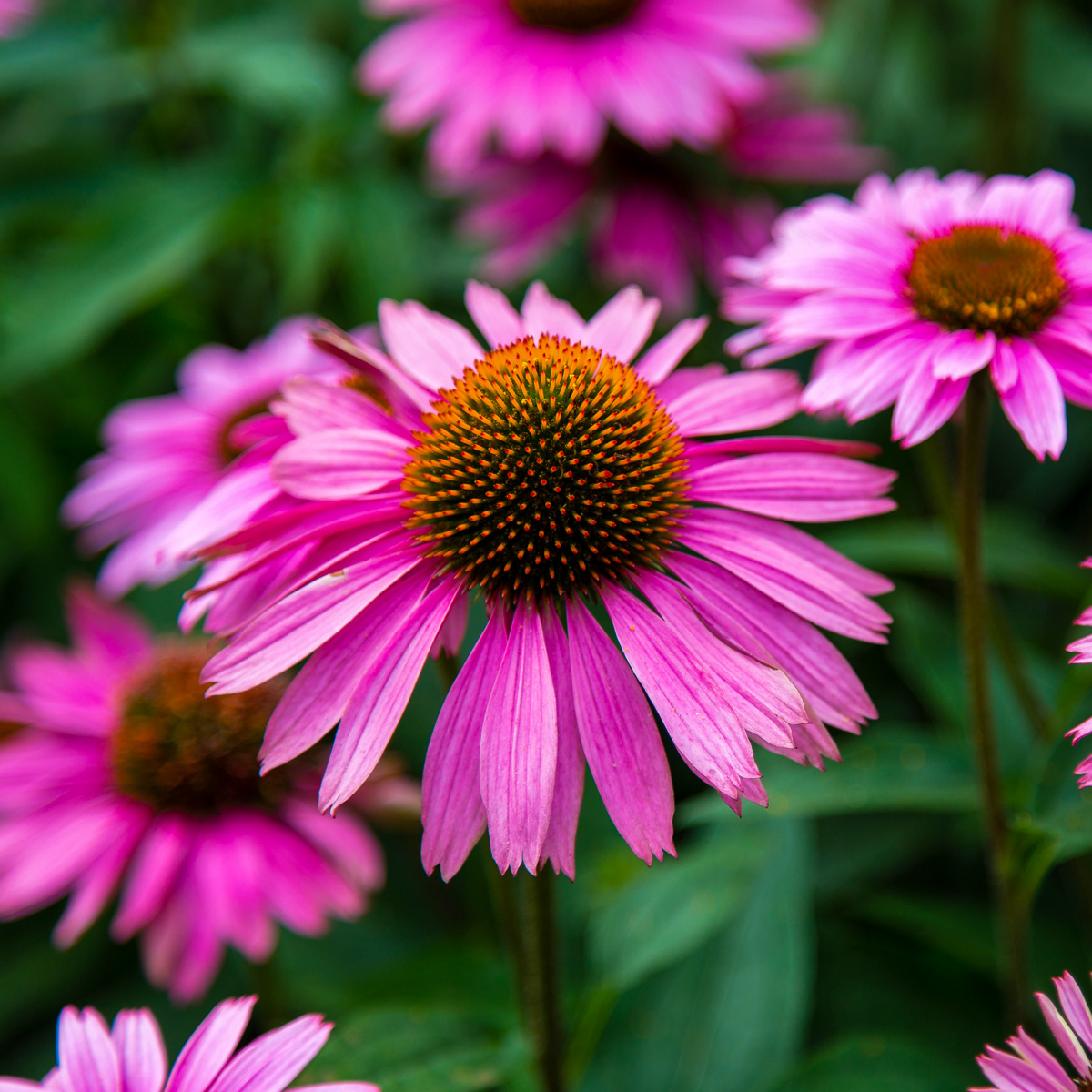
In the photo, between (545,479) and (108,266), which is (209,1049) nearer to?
(545,479)

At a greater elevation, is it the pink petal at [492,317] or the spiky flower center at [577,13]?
the spiky flower center at [577,13]

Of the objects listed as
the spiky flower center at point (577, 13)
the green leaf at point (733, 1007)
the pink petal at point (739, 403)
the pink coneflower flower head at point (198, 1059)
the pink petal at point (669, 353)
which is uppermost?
the spiky flower center at point (577, 13)

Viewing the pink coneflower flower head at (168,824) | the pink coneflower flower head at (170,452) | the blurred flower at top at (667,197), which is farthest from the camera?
the blurred flower at top at (667,197)

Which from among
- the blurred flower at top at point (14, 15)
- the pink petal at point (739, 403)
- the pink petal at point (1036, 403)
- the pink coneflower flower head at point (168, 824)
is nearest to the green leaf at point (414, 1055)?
the pink coneflower flower head at point (168, 824)

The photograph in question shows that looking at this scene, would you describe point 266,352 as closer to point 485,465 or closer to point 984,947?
point 485,465

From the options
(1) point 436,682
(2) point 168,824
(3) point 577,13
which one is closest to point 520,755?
(2) point 168,824

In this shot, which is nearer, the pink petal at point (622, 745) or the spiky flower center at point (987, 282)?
the pink petal at point (622, 745)

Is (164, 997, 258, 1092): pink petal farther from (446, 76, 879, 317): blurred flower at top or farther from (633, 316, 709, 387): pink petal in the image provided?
(446, 76, 879, 317): blurred flower at top

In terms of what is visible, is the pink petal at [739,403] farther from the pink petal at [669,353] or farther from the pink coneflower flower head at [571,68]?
the pink coneflower flower head at [571,68]
